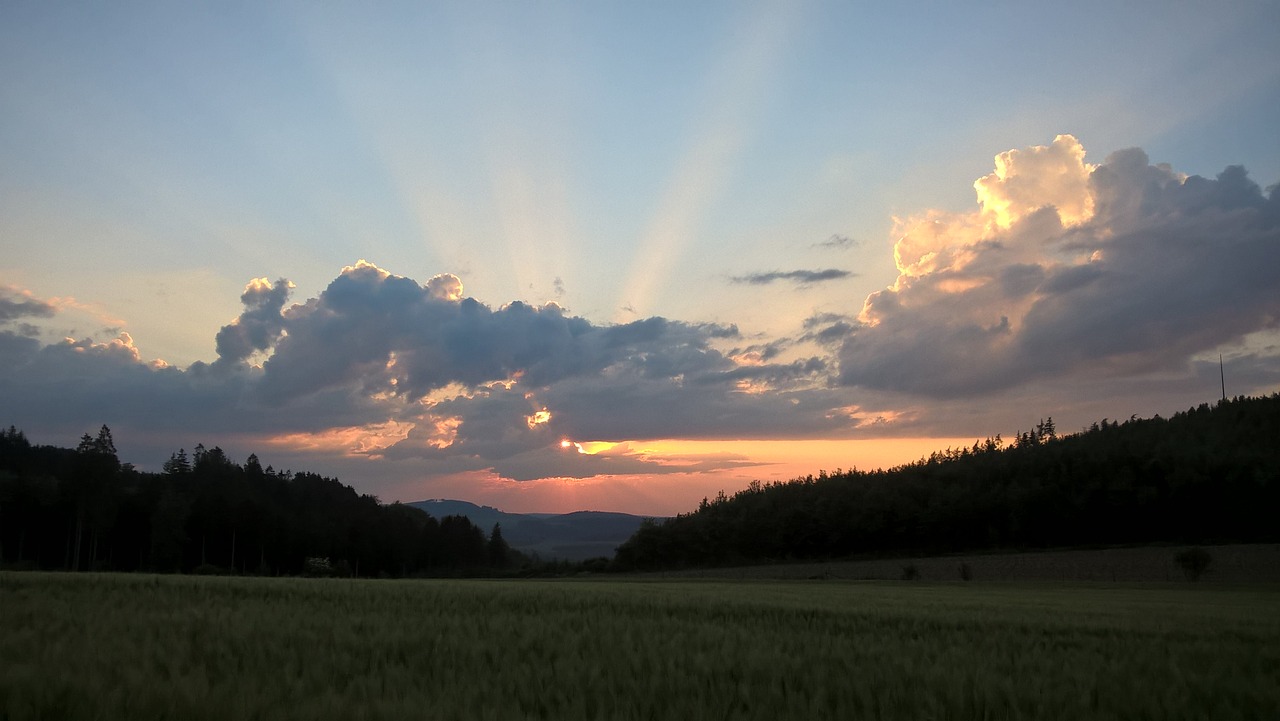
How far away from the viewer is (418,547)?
129 metres

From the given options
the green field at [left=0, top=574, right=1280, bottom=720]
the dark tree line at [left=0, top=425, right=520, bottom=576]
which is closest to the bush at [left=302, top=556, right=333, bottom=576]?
the dark tree line at [left=0, top=425, right=520, bottom=576]

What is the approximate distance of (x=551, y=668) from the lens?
714 centimetres

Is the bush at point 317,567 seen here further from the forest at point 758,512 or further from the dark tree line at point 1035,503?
the dark tree line at point 1035,503

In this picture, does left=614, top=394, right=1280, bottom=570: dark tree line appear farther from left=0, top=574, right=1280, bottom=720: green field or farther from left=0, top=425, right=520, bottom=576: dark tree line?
left=0, top=574, right=1280, bottom=720: green field

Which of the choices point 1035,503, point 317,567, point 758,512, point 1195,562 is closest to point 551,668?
point 1195,562

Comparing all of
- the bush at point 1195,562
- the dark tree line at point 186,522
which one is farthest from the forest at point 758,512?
the bush at point 1195,562

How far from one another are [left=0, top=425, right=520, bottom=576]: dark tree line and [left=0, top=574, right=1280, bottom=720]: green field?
244ft

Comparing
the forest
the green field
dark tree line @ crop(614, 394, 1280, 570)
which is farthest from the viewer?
dark tree line @ crop(614, 394, 1280, 570)

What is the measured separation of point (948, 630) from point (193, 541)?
104130mm

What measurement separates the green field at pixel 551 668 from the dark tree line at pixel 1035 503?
4074 inches

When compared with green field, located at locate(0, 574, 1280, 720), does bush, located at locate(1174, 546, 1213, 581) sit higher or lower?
lower

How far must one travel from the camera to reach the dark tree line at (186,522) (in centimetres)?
8431

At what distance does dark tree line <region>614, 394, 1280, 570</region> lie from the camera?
315 ft

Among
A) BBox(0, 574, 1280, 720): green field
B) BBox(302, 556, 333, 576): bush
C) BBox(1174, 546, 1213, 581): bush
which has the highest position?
BBox(0, 574, 1280, 720): green field
